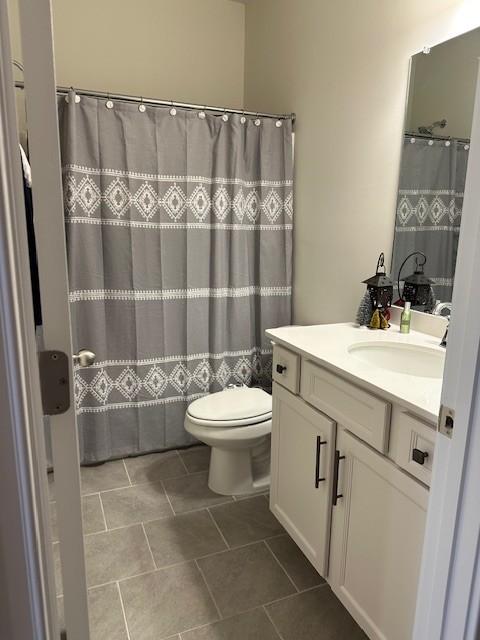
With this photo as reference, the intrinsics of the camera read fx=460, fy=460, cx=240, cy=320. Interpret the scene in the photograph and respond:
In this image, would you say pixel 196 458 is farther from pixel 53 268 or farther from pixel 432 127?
pixel 53 268

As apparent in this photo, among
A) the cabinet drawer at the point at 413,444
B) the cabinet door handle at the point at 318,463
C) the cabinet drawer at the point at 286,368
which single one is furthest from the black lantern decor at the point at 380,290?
the cabinet drawer at the point at 413,444

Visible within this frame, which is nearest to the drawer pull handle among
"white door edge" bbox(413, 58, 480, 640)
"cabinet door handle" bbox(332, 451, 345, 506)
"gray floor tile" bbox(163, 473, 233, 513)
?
"white door edge" bbox(413, 58, 480, 640)

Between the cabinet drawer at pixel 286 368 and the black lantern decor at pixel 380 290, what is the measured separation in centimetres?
48

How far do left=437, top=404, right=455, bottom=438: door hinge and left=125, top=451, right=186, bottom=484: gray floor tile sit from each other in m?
1.80

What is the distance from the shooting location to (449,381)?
813 millimetres

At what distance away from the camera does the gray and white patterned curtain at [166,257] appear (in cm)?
223

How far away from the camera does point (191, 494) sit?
2211 mm

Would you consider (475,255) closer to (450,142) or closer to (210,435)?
(450,142)

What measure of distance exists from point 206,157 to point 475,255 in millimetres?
1926

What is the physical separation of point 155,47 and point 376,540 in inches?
110

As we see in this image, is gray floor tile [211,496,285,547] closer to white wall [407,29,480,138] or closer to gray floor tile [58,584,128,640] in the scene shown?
gray floor tile [58,584,128,640]

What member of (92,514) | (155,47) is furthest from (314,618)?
(155,47)

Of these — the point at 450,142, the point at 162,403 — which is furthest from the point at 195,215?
the point at 450,142

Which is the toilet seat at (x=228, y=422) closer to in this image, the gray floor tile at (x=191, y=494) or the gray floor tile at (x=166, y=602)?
the gray floor tile at (x=191, y=494)
